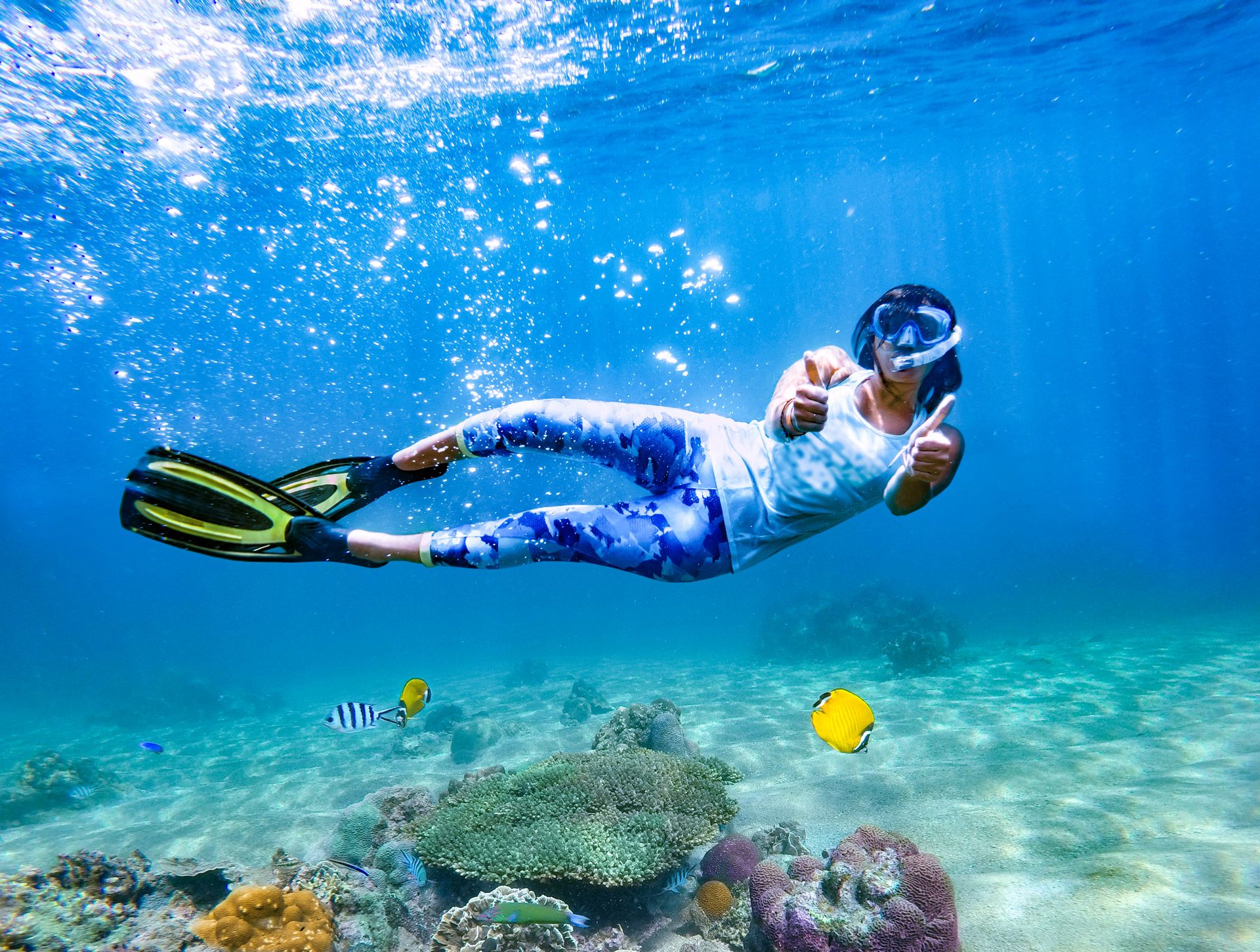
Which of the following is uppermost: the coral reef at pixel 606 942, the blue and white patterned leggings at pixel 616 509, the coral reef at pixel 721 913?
the blue and white patterned leggings at pixel 616 509

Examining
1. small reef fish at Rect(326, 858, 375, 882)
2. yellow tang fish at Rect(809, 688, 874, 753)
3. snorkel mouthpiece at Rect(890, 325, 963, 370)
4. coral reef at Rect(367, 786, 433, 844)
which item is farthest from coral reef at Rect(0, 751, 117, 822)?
snorkel mouthpiece at Rect(890, 325, 963, 370)

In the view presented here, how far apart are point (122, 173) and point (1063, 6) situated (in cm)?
2817

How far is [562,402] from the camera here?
356cm

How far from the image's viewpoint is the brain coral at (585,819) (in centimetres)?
405

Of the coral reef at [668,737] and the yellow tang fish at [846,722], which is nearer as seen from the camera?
the yellow tang fish at [846,722]

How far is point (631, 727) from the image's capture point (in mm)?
7660

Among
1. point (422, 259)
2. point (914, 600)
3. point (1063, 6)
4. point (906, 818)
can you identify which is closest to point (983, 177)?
point (1063, 6)

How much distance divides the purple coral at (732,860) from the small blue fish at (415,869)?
7.73 feet

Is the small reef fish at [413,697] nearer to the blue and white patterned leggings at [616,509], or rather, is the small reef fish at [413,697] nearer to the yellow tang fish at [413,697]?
the yellow tang fish at [413,697]

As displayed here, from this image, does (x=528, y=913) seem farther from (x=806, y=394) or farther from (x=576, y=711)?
(x=576, y=711)

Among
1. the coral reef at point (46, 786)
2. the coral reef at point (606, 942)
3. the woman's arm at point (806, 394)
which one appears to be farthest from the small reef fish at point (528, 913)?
the coral reef at point (46, 786)

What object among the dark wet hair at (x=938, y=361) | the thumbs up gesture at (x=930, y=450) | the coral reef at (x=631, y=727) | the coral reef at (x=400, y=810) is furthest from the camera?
the coral reef at (x=631, y=727)

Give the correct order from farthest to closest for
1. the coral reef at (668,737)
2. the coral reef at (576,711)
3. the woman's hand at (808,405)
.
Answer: the coral reef at (576,711) → the coral reef at (668,737) → the woman's hand at (808,405)

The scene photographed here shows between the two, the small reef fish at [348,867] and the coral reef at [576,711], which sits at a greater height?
the small reef fish at [348,867]
